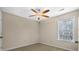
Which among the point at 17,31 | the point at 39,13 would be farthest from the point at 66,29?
the point at 17,31

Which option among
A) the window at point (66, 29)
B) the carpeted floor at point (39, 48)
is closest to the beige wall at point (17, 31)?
the carpeted floor at point (39, 48)

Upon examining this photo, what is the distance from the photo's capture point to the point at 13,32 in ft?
6.17

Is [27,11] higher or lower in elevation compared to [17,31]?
higher

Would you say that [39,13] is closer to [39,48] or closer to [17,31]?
[17,31]

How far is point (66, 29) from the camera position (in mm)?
1920

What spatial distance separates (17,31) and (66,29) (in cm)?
112

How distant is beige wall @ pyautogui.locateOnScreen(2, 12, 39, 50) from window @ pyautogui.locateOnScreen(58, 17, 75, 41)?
1.77 ft

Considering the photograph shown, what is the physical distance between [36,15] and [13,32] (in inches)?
25.7

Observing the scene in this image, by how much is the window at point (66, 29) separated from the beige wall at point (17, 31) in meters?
0.54

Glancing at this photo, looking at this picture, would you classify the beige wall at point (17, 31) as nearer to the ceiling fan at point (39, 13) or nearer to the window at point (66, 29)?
the ceiling fan at point (39, 13)

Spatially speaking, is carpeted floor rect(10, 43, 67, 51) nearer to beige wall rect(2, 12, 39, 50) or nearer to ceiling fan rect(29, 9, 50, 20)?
beige wall rect(2, 12, 39, 50)

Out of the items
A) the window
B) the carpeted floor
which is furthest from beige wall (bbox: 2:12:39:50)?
the window

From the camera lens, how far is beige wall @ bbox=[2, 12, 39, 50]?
6.01ft
